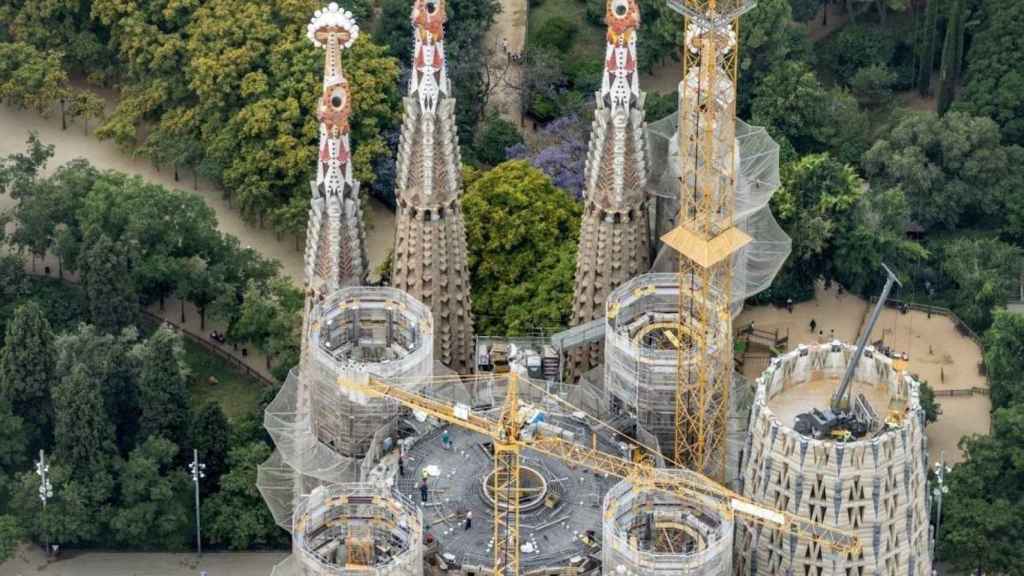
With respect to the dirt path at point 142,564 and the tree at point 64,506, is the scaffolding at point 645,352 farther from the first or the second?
the tree at point 64,506

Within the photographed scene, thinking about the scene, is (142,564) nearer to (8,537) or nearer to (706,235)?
(8,537)

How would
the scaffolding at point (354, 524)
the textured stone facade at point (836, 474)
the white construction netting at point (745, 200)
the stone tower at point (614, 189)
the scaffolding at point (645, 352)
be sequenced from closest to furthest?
the textured stone facade at point (836, 474), the scaffolding at point (354, 524), the scaffolding at point (645, 352), the stone tower at point (614, 189), the white construction netting at point (745, 200)

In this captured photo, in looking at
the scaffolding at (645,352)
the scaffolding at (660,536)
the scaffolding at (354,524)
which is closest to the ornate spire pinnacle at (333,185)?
Answer: the scaffolding at (645,352)

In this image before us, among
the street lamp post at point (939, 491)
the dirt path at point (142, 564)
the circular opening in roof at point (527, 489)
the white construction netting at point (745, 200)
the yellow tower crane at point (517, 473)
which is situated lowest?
the dirt path at point (142, 564)

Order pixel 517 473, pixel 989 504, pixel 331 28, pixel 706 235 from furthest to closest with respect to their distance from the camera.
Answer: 1. pixel 989 504
2. pixel 331 28
3. pixel 706 235
4. pixel 517 473

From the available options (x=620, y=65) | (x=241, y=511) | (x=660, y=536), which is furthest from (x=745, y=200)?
(x=241, y=511)

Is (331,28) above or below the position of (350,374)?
above
